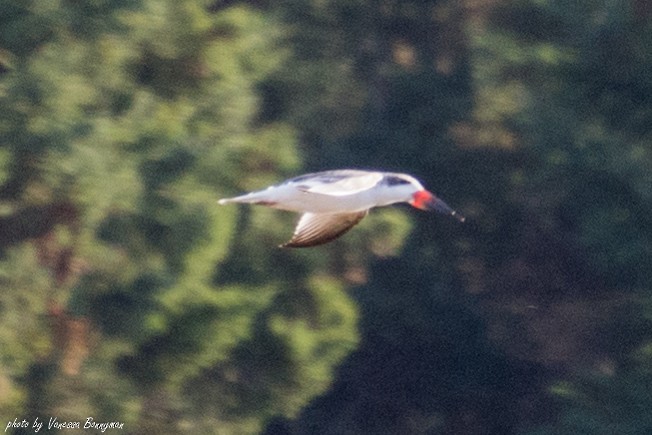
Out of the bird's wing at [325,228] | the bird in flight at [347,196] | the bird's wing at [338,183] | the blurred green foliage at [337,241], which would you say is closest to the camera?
the bird's wing at [338,183]

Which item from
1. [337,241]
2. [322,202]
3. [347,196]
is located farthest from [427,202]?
[337,241]

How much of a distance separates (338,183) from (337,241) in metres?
5.24

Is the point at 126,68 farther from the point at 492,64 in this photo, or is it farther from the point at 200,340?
the point at 492,64

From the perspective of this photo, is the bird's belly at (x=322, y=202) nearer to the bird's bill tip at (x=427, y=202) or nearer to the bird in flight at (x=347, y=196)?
the bird in flight at (x=347, y=196)

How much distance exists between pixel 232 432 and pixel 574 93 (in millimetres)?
3682

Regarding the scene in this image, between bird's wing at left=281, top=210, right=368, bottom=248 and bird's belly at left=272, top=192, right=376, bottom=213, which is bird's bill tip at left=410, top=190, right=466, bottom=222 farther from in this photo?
bird's wing at left=281, top=210, right=368, bottom=248

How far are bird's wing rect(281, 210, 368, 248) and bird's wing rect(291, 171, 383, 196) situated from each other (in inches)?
14.6

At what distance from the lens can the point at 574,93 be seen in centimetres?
1215

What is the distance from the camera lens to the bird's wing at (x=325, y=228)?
23.2ft

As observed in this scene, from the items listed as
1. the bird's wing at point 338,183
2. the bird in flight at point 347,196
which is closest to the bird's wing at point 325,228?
the bird in flight at point 347,196

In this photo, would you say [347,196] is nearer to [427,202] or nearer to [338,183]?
[338,183]

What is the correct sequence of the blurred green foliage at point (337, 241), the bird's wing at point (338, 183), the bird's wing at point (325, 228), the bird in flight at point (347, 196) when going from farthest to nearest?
1. the blurred green foliage at point (337, 241)
2. the bird's wing at point (325, 228)
3. the bird in flight at point (347, 196)
4. the bird's wing at point (338, 183)

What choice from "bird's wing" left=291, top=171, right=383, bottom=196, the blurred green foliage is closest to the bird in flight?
"bird's wing" left=291, top=171, right=383, bottom=196

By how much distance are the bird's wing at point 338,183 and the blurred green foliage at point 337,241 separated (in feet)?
8.97
